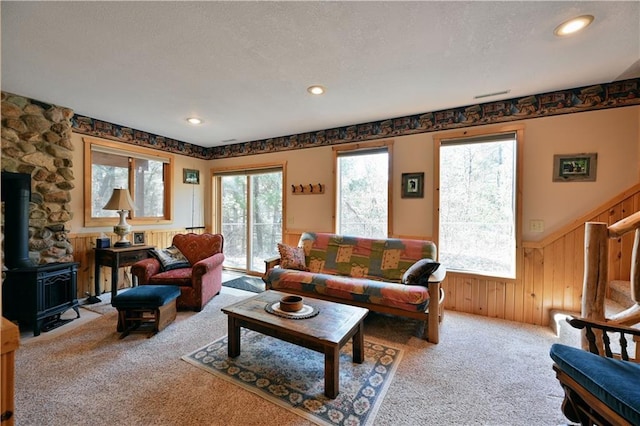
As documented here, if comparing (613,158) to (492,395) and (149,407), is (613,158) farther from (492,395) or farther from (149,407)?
(149,407)

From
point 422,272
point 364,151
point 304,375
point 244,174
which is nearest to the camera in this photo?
point 304,375

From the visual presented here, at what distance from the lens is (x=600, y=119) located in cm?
274

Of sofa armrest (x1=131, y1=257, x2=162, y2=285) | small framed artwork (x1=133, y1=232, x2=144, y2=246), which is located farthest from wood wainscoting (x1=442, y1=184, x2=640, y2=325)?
small framed artwork (x1=133, y1=232, x2=144, y2=246)

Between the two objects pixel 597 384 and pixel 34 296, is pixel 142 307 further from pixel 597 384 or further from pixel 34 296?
pixel 597 384

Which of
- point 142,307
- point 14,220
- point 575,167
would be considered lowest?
point 142,307

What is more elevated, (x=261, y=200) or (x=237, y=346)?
(x=261, y=200)

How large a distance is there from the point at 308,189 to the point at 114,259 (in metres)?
2.73

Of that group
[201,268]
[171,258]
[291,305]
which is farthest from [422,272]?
[171,258]

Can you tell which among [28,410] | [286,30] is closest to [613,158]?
[286,30]

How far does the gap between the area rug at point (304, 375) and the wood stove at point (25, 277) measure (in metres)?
1.69

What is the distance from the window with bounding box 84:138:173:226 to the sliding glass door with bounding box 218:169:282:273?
1035 millimetres

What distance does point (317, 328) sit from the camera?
196 centimetres

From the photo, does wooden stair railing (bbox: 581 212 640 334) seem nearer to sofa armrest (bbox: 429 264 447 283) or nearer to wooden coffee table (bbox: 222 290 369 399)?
sofa armrest (bbox: 429 264 447 283)

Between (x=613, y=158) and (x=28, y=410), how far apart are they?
5.13 meters
